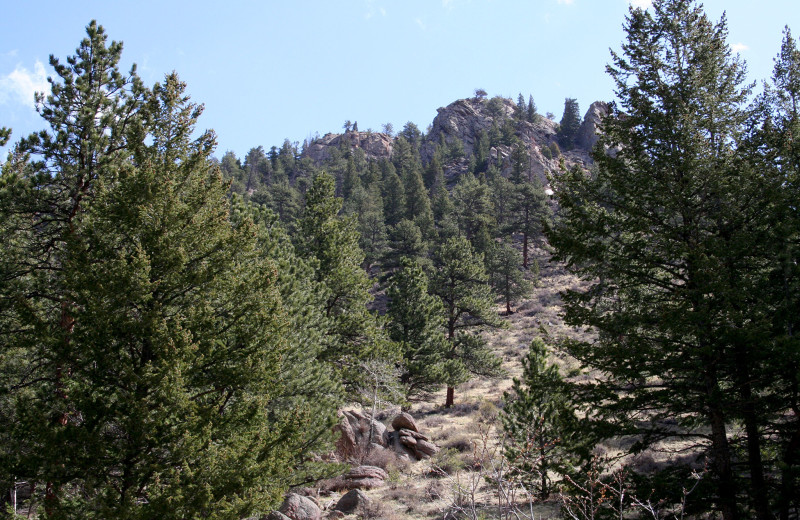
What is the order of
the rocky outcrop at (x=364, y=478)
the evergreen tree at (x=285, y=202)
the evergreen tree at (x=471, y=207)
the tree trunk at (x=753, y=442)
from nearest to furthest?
the tree trunk at (x=753, y=442) < the rocky outcrop at (x=364, y=478) < the evergreen tree at (x=471, y=207) < the evergreen tree at (x=285, y=202)

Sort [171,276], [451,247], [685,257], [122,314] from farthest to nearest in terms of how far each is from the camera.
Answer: [451,247], [685,257], [171,276], [122,314]

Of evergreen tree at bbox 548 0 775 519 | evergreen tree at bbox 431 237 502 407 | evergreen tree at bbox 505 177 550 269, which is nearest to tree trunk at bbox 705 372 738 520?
evergreen tree at bbox 548 0 775 519

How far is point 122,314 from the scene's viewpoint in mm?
7387

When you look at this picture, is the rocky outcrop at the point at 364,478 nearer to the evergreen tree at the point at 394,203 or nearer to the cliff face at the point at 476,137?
the evergreen tree at the point at 394,203

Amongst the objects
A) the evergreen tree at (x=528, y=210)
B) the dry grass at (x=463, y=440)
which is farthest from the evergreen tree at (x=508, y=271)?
the evergreen tree at (x=528, y=210)

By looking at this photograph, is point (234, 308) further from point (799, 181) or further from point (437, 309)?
point (437, 309)

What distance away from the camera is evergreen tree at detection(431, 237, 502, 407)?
25266mm

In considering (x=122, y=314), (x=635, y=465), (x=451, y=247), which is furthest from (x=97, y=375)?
(x=451, y=247)

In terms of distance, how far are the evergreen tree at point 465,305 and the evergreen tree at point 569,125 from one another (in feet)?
227

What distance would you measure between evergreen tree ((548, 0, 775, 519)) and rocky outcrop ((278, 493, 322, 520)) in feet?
27.3

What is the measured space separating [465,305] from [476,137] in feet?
236

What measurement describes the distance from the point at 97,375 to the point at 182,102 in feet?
17.7

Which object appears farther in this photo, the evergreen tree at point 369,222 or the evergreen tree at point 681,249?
the evergreen tree at point 369,222

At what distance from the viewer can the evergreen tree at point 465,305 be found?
25.3 m
